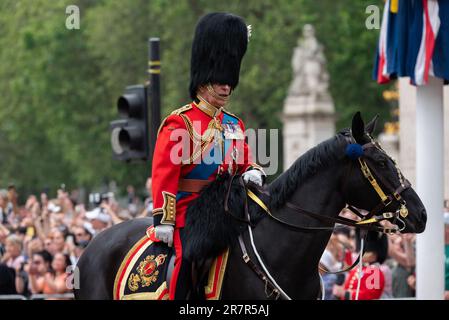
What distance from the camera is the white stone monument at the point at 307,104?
1404 inches

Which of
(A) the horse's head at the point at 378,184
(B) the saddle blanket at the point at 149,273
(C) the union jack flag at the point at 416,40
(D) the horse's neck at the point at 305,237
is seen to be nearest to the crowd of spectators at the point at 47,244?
(C) the union jack flag at the point at 416,40

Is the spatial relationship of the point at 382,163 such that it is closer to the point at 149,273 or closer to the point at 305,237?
the point at 305,237

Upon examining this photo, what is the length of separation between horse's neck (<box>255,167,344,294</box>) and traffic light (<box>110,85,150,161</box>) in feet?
13.5

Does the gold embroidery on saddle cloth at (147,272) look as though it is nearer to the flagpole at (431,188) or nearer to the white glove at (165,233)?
the white glove at (165,233)

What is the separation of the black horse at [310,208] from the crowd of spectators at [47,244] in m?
5.28

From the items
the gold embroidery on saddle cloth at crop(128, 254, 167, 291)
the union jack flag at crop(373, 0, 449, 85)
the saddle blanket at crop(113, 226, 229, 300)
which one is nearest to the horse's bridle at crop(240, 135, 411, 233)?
the saddle blanket at crop(113, 226, 229, 300)

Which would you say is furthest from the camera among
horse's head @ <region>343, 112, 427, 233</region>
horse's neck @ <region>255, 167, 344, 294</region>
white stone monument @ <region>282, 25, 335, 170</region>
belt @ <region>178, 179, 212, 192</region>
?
white stone monument @ <region>282, 25, 335, 170</region>

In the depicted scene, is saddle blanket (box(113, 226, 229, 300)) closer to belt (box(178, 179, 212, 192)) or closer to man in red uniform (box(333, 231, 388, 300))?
belt (box(178, 179, 212, 192))

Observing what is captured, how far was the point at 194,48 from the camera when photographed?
8.79m

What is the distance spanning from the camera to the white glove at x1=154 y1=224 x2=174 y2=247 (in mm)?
8367

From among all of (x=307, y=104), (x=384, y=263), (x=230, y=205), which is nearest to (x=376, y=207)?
(x=230, y=205)

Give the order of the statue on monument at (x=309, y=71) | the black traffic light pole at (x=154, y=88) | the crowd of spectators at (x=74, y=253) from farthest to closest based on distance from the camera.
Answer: the statue on monument at (x=309, y=71) < the crowd of spectators at (x=74, y=253) < the black traffic light pole at (x=154, y=88)
